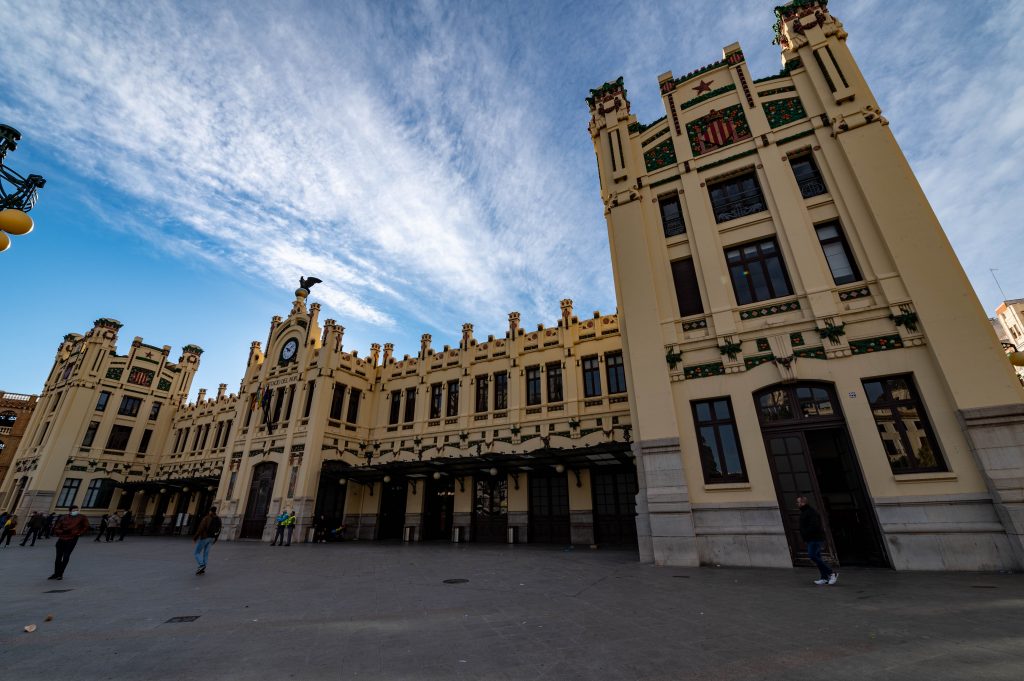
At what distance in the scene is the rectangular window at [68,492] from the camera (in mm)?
34031

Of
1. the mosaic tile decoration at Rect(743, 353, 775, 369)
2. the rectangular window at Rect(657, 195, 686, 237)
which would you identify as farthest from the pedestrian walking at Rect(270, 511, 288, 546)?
the rectangular window at Rect(657, 195, 686, 237)

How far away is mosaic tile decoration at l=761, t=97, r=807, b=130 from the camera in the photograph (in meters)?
14.6

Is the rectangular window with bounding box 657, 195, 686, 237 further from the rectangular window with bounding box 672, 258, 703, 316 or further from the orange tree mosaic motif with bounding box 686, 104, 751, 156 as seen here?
the orange tree mosaic motif with bounding box 686, 104, 751, 156

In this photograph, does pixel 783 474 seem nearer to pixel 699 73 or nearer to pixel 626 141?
pixel 626 141

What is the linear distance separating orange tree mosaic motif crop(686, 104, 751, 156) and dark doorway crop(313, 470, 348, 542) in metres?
25.5

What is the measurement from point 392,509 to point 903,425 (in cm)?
2499

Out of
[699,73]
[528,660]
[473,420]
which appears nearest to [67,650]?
[528,660]

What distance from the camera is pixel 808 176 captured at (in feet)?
46.1

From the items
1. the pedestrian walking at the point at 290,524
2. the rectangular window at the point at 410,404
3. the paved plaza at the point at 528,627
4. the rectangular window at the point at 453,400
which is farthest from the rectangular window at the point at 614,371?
the pedestrian walking at the point at 290,524

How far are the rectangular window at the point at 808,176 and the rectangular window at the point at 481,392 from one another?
57.2 feet

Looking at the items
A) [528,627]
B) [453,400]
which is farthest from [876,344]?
[453,400]

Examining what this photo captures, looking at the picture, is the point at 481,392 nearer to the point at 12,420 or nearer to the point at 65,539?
the point at 65,539

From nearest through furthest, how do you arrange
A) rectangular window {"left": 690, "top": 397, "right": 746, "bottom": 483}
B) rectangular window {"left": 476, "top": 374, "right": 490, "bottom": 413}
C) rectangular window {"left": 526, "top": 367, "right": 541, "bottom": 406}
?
rectangular window {"left": 690, "top": 397, "right": 746, "bottom": 483}, rectangular window {"left": 526, "top": 367, "right": 541, "bottom": 406}, rectangular window {"left": 476, "top": 374, "right": 490, "bottom": 413}

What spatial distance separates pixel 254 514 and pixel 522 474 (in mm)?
18228
